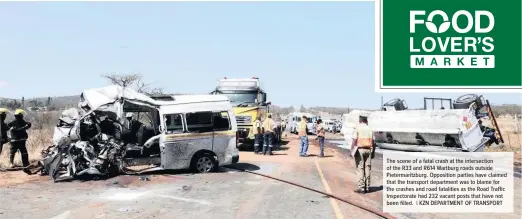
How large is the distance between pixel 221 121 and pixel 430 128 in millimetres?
9093

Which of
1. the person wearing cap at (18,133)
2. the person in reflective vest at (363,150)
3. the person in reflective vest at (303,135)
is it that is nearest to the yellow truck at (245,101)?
the person in reflective vest at (303,135)

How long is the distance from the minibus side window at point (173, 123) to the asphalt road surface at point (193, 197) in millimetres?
1148

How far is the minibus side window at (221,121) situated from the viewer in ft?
42.9

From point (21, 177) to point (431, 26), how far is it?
10.5m

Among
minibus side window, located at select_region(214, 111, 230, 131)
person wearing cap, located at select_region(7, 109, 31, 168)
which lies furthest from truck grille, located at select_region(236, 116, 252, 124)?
person wearing cap, located at select_region(7, 109, 31, 168)

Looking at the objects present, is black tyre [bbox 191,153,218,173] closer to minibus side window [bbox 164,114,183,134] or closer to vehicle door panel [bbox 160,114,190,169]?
vehicle door panel [bbox 160,114,190,169]

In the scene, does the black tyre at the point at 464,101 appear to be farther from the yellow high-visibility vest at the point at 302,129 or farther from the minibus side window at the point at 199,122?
the minibus side window at the point at 199,122

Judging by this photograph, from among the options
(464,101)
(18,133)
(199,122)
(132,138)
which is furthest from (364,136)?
(464,101)

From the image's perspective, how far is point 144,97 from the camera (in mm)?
12891

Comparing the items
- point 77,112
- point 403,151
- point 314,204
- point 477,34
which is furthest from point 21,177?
point 403,151

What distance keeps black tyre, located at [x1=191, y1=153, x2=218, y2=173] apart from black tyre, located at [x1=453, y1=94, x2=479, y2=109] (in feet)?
33.7

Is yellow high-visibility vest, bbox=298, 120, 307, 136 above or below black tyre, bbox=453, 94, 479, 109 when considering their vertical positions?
below

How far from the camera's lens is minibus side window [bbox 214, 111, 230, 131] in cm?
1306

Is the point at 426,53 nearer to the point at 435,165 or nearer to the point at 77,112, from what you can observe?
the point at 435,165
